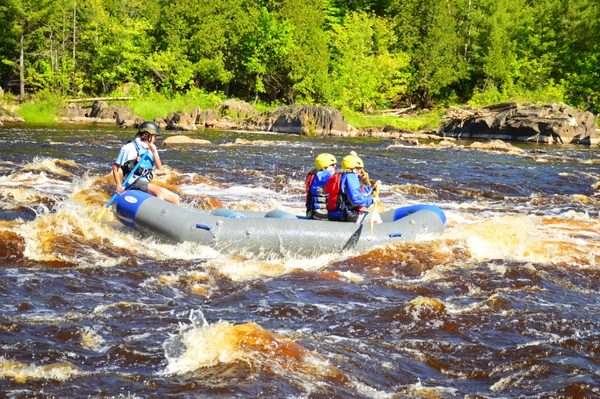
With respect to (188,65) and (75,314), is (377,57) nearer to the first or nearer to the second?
(188,65)

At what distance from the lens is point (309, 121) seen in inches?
1371

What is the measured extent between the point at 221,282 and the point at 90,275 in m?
1.43

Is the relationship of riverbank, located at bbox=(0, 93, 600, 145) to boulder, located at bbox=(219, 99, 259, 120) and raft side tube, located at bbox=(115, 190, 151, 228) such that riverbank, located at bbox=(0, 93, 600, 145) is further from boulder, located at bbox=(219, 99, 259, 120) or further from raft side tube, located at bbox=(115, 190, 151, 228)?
raft side tube, located at bbox=(115, 190, 151, 228)

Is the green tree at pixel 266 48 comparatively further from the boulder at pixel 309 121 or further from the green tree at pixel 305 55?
the boulder at pixel 309 121

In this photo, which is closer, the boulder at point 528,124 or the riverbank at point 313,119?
the boulder at point 528,124

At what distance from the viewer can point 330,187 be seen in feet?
32.5

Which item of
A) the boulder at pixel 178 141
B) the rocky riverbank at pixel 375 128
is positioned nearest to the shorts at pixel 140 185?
the boulder at pixel 178 141

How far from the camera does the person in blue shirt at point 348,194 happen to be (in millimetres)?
9672

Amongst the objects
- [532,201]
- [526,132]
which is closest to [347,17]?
[526,132]

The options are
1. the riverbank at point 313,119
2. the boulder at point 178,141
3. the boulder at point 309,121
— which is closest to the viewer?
the boulder at point 178,141

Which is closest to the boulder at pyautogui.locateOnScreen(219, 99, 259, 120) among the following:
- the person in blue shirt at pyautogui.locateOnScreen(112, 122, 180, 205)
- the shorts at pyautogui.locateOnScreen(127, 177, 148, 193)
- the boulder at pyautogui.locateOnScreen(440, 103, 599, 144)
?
the boulder at pyautogui.locateOnScreen(440, 103, 599, 144)

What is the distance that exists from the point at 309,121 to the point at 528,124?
33.3ft

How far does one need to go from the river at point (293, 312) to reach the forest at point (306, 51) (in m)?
29.9

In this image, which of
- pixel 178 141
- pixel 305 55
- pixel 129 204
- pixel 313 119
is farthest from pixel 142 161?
pixel 305 55
